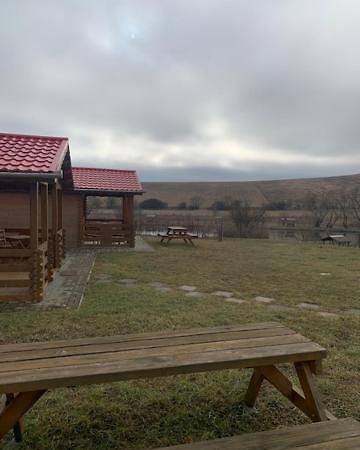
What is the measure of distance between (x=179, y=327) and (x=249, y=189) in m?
48.0

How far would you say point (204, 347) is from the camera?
7.17ft

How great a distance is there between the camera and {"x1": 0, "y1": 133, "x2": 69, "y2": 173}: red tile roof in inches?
208

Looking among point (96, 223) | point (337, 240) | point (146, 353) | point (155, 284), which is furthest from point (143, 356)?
point (337, 240)

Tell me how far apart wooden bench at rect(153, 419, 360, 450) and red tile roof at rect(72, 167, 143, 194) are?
492 inches

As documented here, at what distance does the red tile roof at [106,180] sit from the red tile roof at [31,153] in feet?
23.4

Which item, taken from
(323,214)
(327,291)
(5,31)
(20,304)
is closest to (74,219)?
(5,31)

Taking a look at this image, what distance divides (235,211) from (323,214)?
29.2ft

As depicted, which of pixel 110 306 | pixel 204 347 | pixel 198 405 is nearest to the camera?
pixel 204 347

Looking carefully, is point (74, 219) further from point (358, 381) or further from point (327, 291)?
point (358, 381)

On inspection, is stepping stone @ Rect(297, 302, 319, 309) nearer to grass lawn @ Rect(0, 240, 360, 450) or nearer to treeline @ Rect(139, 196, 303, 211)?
grass lawn @ Rect(0, 240, 360, 450)

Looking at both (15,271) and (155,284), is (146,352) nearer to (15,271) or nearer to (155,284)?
(15,271)

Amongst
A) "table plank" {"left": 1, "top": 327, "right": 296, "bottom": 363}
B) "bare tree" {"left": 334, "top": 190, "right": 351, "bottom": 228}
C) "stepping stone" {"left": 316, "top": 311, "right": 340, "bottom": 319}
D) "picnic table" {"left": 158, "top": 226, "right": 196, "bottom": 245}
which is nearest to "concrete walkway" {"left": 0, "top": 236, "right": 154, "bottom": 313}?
"table plank" {"left": 1, "top": 327, "right": 296, "bottom": 363}

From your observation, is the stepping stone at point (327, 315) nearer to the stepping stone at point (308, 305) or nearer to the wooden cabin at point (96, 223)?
the stepping stone at point (308, 305)

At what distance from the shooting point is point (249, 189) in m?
51.1
